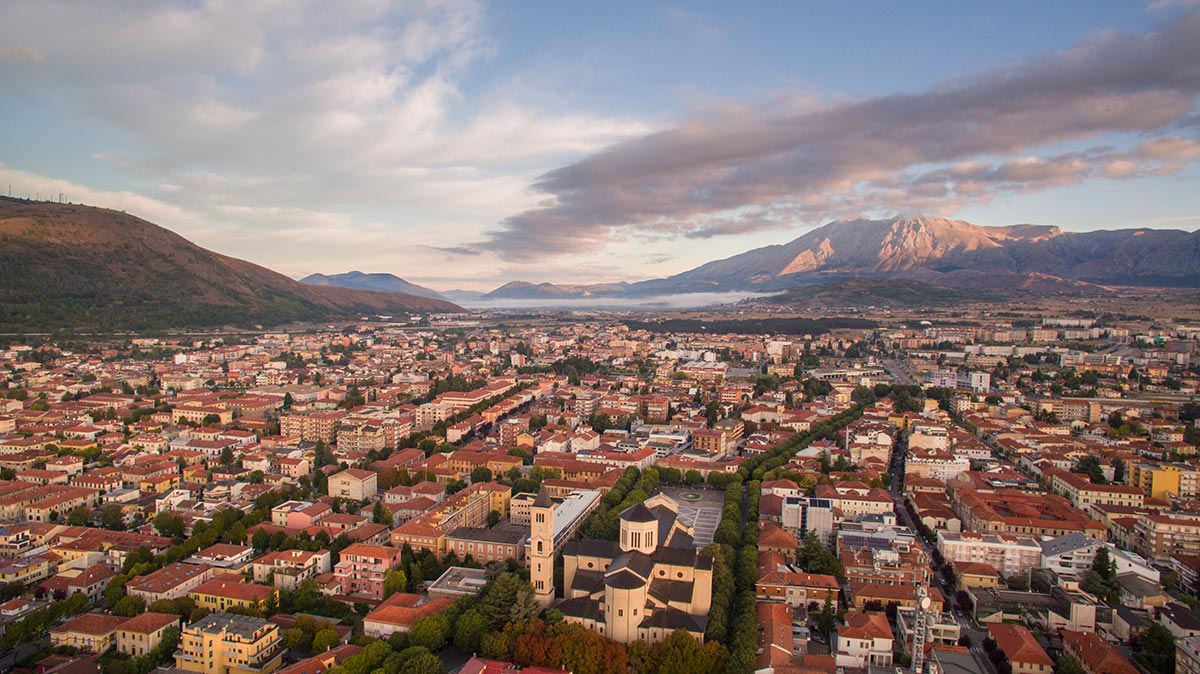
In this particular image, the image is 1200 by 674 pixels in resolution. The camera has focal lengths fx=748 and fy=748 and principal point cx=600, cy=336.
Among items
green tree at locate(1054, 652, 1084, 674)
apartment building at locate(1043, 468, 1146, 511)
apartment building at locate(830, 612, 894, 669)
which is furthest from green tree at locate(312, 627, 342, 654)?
apartment building at locate(1043, 468, 1146, 511)

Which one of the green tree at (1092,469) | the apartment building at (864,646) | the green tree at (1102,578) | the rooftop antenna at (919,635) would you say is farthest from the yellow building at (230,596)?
the green tree at (1092,469)

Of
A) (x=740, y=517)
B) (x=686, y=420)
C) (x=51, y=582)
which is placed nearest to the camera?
(x=51, y=582)

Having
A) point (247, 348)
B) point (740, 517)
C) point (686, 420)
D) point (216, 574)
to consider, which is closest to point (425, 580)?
point (216, 574)

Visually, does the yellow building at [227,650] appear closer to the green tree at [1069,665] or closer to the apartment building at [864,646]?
the apartment building at [864,646]

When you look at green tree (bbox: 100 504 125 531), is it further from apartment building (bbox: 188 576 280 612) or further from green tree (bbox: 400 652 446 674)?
green tree (bbox: 400 652 446 674)

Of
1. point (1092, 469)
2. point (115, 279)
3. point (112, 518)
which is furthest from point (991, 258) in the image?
point (112, 518)

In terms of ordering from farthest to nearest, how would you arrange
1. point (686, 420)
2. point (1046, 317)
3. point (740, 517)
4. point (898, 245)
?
point (898, 245)
point (1046, 317)
point (686, 420)
point (740, 517)

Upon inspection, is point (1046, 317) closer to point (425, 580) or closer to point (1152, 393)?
point (1152, 393)
